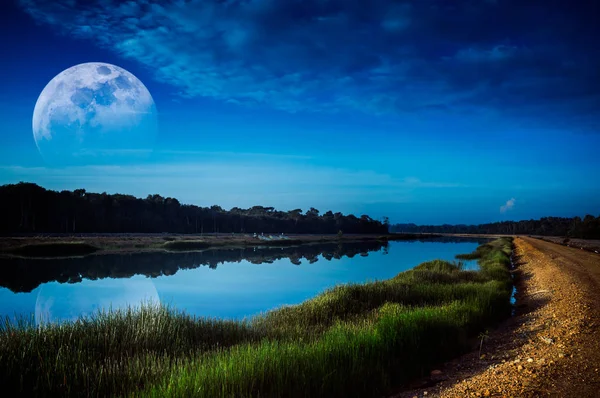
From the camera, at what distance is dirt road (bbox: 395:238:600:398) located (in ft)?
19.5

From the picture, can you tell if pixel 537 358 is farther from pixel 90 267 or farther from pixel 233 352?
pixel 90 267

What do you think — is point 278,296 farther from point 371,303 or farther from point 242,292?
point 371,303

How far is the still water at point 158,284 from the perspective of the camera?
18.5m

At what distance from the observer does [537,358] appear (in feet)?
24.6

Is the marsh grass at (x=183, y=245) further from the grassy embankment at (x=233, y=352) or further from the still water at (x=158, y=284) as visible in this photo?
the grassy embankment at (x=233, y=352)

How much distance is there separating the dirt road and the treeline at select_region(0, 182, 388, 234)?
70.1 m

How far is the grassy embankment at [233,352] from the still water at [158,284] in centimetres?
254

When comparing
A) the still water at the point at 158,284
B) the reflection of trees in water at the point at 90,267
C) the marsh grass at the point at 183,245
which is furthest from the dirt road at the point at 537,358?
the marsh grass at the point at 183,245

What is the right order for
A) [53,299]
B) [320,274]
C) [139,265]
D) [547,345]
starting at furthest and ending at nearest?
[139,265]
[320,274]
[53,299]
[547,345]

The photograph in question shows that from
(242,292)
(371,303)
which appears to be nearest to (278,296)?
(242,292)

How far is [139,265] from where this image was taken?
35.7 m

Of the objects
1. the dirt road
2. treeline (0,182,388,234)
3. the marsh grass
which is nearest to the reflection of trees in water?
the marsh grass

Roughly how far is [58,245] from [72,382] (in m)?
42.4

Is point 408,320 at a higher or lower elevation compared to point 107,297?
higher
